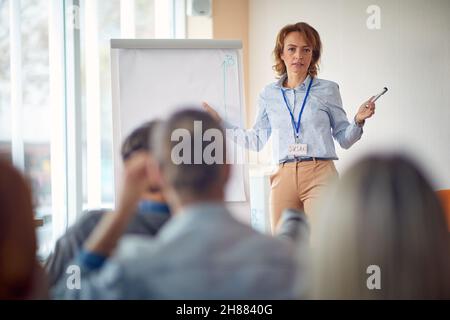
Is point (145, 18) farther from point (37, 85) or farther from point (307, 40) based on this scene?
point (307, 40)

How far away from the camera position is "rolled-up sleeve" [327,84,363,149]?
140 cm

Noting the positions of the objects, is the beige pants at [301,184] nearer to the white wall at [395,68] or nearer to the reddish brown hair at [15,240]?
the white wall at [395,68]

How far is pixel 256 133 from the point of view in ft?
5.05

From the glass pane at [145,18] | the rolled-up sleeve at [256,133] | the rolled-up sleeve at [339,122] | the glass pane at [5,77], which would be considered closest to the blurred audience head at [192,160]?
the rolled-up sleeve at [256,133]

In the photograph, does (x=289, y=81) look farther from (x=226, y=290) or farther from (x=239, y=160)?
(x=226, y=290)

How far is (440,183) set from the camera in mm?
1308

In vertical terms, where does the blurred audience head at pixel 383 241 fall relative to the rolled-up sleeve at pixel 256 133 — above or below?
below

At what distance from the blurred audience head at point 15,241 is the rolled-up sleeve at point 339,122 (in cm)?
81

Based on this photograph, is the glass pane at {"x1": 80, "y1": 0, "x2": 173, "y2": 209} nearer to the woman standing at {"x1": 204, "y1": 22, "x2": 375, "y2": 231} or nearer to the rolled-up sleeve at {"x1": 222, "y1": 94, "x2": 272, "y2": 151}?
the rolled-up sleeve at {"x1": 222, "y1": 94, "x2": 272, "y2": 151}

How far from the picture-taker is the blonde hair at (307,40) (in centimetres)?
143

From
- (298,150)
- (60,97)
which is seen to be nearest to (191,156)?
(298,150)

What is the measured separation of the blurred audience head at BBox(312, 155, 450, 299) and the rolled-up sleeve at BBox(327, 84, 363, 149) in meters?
0.15

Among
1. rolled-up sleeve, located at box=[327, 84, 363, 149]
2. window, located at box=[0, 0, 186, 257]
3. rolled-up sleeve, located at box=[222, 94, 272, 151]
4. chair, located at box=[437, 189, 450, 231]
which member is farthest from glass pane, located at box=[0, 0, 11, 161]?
chair, located at box=[437, 189, 450, 231]

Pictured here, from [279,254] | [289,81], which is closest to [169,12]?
[289,81]
